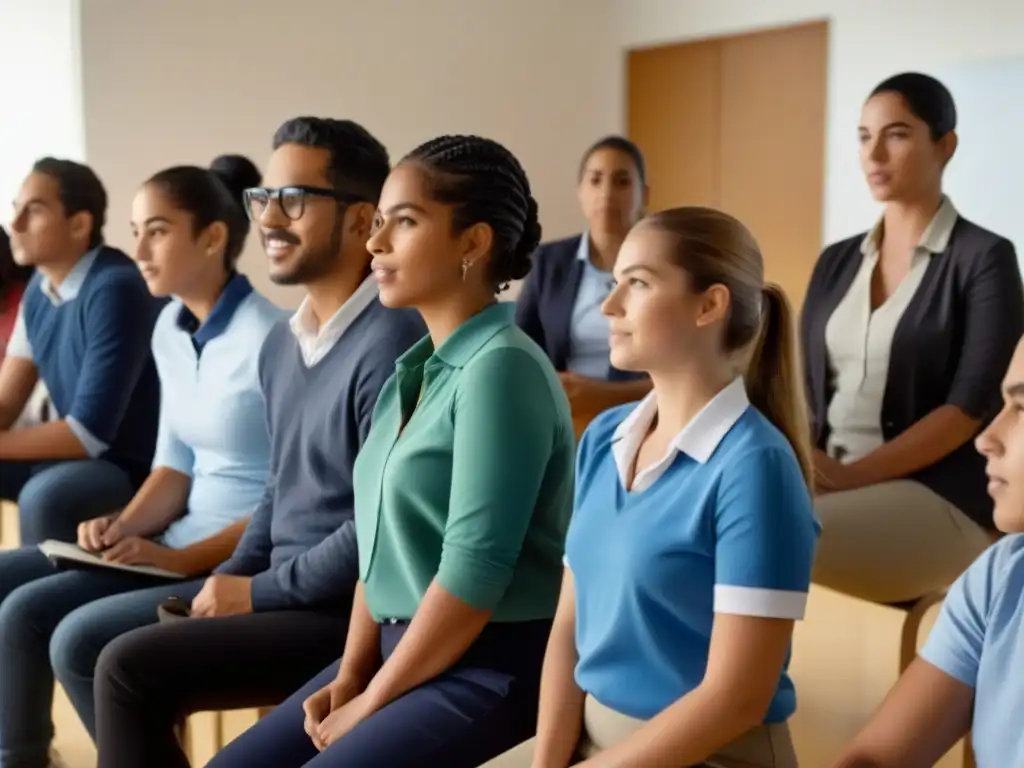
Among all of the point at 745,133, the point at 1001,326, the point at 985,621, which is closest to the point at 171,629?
the point at 985,621

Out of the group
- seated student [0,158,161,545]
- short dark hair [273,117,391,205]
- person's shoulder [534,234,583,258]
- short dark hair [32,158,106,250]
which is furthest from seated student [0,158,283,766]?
person's shoulder [534,234,583,258]

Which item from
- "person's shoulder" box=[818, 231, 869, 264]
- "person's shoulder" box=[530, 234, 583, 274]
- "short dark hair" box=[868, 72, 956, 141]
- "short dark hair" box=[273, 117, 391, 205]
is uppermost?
"short dark hair" box=[868, 72, 956, 141]

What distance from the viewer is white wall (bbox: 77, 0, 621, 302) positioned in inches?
166

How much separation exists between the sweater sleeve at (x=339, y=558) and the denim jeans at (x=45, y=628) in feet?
0.84

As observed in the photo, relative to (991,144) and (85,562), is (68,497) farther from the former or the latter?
(991,144)

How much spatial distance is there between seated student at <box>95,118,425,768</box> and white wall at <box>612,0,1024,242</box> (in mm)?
2928

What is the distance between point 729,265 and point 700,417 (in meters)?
0.17

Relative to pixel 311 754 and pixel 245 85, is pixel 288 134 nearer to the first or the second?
pixel 311 754

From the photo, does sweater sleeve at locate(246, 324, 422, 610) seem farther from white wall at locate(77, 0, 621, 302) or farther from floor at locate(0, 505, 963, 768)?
white wall at locate(77, 0, 621, 302)

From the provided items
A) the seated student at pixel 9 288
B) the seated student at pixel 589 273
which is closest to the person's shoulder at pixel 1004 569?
the seated student at pixel 589 273

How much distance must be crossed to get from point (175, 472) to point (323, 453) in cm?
60

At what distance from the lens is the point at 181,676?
5.45ft

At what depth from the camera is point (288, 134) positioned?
6.20 feet

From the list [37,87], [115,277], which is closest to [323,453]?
[115,277]
